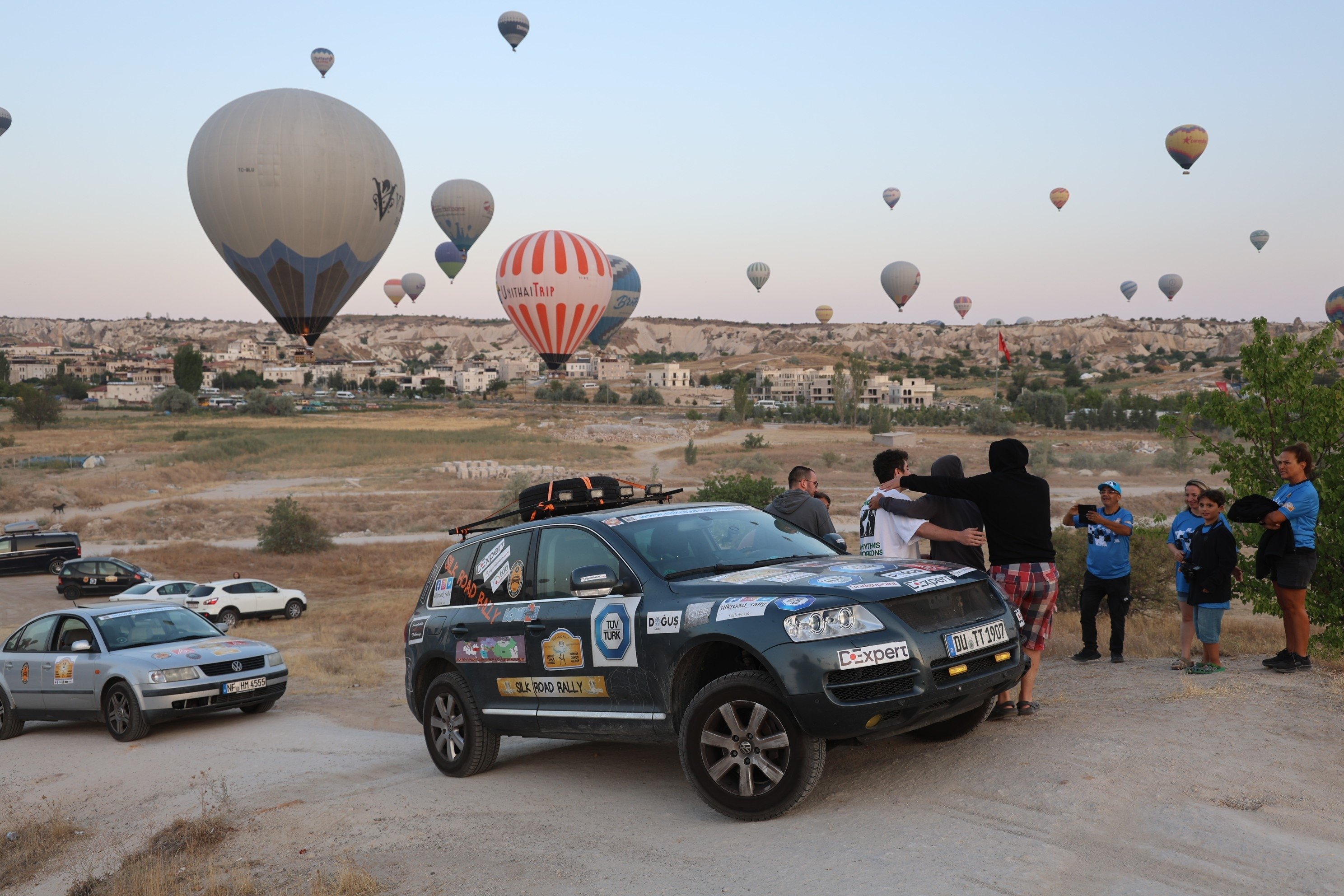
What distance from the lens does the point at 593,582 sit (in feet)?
20.3

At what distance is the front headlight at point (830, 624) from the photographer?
17.9 ft

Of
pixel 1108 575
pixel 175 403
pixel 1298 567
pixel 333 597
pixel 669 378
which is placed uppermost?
pixel 669 378

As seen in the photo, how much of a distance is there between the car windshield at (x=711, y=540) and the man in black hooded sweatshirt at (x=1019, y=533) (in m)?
1.00

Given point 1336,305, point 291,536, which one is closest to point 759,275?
point 1336,305

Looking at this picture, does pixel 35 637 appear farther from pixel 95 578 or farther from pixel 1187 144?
pixel 1187 144

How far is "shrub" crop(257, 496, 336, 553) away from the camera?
124 ft

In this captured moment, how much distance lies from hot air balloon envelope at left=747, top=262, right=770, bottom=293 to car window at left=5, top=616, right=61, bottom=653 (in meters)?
123

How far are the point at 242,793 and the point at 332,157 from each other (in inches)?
1423

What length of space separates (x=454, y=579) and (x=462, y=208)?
255ft

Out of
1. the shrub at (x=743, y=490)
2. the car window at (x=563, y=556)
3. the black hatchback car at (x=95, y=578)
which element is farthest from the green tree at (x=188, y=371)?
the car window at (x=563, y=556)

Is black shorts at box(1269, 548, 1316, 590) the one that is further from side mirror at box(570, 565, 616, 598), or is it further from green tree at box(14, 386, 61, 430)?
green tree at box(14, 386, 61, 430)

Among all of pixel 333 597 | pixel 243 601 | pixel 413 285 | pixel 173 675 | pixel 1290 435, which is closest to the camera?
pixel 1290 435

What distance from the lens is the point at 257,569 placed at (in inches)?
1378

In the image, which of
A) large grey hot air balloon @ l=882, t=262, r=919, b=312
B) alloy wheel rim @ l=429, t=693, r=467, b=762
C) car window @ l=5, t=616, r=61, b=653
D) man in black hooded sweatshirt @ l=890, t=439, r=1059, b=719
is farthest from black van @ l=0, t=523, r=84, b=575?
large grey hot air balloon @ l=882, t=262, r=919, b=312
